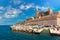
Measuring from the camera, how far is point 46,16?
18.3 m

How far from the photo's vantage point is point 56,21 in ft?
56.2

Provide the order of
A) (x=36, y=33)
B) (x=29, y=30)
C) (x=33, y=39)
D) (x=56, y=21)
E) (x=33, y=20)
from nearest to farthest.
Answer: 1. (x=33, y=39)
2. (x=36, y=33)
3. (x=29, y=30)
4. (x=56, y=21)
5. (x=33, y=20)

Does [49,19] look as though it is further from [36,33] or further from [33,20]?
[36,33]

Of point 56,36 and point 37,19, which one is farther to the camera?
point 37,19

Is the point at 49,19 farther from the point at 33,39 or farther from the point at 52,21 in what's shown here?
the point at 33,39

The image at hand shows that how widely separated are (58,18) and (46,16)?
3.99 ft

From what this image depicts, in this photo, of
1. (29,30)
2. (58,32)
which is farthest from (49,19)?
(58,32)

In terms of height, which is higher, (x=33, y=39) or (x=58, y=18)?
(x=58, y=18)

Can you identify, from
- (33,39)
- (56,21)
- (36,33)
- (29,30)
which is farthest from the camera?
(56,21)

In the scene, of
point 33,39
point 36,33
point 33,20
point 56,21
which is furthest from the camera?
point 33,20

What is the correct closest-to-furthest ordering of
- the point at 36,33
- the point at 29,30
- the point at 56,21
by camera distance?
the point at 36,33
the point at 29,30
the point at 56,21

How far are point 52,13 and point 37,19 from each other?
1.49m

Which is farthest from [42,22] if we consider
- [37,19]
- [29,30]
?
[29,30]

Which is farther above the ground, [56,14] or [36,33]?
[56,14]
